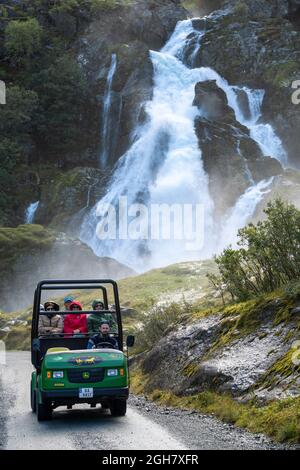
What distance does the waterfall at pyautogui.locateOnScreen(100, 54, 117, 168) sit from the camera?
75.9 m

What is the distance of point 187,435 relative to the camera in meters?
10.8

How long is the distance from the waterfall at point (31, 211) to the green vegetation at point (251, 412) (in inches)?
2169

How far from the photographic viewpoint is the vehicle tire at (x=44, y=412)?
1293 cm

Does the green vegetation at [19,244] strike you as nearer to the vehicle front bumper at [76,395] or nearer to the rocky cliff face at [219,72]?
the rocky cliff face at [219,72]

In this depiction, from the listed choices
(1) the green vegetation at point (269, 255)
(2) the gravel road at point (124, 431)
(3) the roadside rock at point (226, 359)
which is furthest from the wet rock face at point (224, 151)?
(2) the gravel road at point (124, 431)

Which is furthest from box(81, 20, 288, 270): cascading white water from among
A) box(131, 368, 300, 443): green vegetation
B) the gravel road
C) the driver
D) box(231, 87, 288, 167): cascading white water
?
the gravel road

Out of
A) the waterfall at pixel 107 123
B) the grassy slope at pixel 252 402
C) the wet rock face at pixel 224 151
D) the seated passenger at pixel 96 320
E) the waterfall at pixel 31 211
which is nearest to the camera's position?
the grassy slope at pixel 252 402

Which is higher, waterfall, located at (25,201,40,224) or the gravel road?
waterfall, located at (25,201,40,224)

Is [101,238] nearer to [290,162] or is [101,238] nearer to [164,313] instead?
[290,162]

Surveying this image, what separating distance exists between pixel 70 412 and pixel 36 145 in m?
69.9
